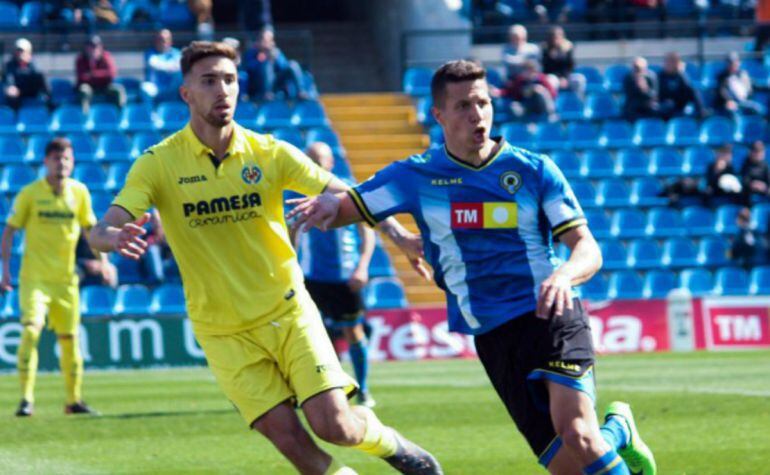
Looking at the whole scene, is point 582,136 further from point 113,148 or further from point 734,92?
point 113,148

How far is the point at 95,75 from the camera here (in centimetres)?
2459

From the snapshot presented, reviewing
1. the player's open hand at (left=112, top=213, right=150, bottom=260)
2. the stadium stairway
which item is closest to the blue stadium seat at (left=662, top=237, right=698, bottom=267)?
the stadium stairway

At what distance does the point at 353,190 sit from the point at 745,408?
21.7 ft

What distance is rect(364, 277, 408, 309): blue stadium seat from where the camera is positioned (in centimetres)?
2261

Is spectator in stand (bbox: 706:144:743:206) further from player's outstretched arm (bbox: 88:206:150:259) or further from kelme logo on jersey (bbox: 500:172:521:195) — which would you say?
player's outstretched arm (bbox: 88:206:150:259)

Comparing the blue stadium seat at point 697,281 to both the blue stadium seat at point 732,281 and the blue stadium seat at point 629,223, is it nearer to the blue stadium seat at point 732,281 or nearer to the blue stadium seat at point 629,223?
the blue stadium seat at point 732,281

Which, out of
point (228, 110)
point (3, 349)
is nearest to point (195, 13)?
point (3, 349)

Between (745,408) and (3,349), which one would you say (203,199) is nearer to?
(745,408)

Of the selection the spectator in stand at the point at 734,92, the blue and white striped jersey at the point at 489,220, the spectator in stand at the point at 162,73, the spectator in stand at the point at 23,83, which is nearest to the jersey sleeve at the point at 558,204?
the blue and white striped jersey at the point at 489,220

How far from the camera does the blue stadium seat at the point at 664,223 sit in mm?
24906

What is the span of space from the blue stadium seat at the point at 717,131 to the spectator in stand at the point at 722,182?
1375 mm

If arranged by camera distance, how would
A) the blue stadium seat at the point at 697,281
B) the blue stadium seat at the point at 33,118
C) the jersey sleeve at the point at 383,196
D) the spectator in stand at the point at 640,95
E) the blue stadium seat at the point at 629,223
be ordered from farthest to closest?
the spectator in stand at the point at 640,95
the blue stadium seat at the point at 629,223
the blue stadium seat at the point at 33,118
the blue stadium seat at the point at 697,281
the jersey sleeve at the point at 383,196

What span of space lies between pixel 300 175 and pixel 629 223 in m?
17.8

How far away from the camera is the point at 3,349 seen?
1969cm
